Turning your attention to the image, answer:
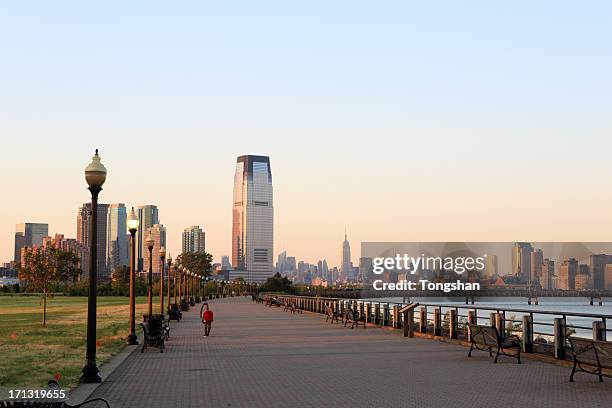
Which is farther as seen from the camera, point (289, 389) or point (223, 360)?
point (223, 360)

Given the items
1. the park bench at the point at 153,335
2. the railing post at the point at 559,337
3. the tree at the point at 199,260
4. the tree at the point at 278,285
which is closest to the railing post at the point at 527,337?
the railing post at the point at 559,337

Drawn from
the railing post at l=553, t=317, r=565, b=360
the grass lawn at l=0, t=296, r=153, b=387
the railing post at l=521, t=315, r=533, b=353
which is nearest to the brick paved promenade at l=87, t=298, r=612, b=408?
the railing post at l=553, t=317, r=565, b=360

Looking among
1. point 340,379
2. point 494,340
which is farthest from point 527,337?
point 340,379

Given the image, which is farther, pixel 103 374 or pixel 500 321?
pixel 500 321

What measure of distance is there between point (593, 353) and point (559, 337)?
3.59 meters

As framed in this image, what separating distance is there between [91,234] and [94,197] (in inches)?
29.2

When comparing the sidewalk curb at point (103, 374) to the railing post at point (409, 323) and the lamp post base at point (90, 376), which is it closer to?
the lamp post base at point (90, 376)

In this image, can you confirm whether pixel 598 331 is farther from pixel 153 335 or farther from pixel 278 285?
pixel 278 285

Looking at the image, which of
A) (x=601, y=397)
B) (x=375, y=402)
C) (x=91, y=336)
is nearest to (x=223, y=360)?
(x=91, y=336)

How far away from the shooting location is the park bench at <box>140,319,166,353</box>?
904 inches

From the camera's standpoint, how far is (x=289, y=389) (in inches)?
562

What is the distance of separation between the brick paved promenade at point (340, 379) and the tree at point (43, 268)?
27122mm

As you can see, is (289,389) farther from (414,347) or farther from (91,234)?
(414,347)

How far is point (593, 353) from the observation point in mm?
14516
